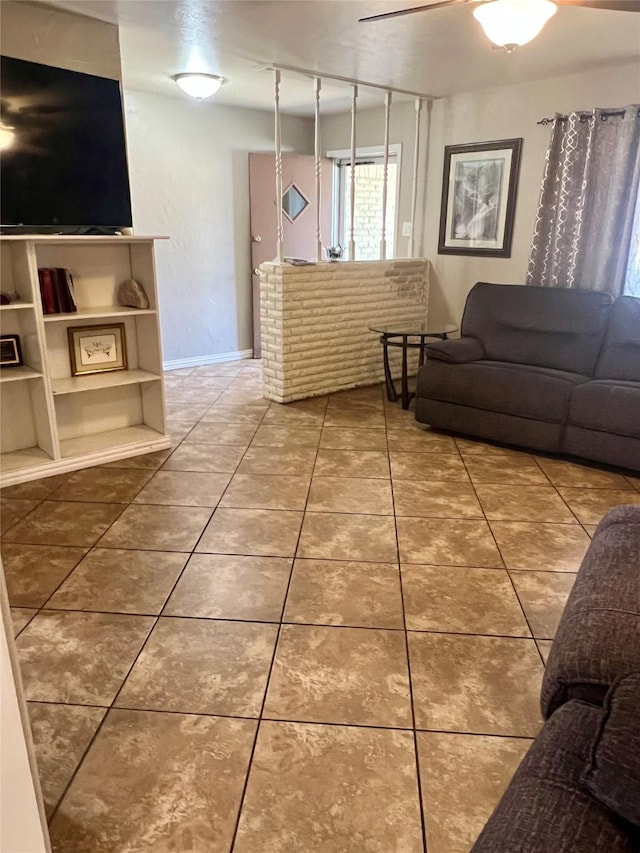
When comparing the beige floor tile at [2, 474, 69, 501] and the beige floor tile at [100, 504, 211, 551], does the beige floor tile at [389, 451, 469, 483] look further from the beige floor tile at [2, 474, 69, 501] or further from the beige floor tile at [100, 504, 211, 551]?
the beige floor tile at [2, 474, 69, 501]

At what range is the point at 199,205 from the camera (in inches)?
216

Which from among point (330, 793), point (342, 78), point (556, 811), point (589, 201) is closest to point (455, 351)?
point (589, 201)

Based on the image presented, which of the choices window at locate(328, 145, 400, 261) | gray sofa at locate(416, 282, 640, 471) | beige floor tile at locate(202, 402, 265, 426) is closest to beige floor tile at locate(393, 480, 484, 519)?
gray sofa at locate(416, 282, 640, 471)

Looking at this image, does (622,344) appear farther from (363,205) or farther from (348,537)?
(363,205)

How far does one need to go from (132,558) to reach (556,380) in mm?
2542

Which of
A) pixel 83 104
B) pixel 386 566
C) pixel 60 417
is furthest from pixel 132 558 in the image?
pixel 83 104

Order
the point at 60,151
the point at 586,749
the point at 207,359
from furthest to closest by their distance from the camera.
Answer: the point at 207,359 → the point at 60,151 → the point at 586,749

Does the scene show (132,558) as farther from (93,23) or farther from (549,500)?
(93,23)

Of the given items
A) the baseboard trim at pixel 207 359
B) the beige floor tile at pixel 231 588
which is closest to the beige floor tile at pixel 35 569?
the beige floor tile at pixel 231 588

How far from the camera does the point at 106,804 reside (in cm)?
144

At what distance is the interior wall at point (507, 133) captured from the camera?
13.3 ft

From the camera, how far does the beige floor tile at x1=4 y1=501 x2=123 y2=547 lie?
2.63 metres

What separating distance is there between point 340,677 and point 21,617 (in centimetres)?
112

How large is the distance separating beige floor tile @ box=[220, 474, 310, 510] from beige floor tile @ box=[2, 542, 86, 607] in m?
0.78
